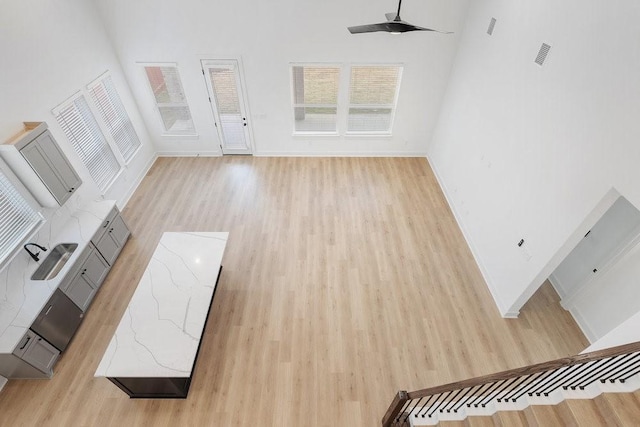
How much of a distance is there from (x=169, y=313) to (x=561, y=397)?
3.79 meters

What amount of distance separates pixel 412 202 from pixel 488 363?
10.3ft

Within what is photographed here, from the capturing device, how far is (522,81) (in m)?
4.07

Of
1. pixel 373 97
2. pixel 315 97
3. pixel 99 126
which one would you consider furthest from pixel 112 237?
pixel 373 97

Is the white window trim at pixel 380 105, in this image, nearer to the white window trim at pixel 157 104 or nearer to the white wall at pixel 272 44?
the white wall at pixel 272 44

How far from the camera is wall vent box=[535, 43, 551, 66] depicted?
3.63 meters

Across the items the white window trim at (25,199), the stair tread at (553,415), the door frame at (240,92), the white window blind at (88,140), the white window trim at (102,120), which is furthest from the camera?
the door frame at (240,92)

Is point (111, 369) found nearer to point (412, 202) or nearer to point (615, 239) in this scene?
point (412, 202)

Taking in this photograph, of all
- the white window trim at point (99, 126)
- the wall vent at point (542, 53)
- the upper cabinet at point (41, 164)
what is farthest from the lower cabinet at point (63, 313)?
the wall vent at point (542, 53)

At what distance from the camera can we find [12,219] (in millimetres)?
3920

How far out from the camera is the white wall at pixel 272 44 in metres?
5.48

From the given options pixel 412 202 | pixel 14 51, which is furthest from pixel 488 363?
pixel 14 51

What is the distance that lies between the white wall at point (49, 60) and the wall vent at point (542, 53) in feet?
21.1

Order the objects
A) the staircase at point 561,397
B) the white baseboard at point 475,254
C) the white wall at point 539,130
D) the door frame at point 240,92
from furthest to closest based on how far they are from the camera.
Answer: the door frame at point 240,92, the white baseboard at point 475,254, the white wall at point 539,130, the staircase at point 561,397

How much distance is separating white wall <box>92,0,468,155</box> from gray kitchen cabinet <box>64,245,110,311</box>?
11.5 ft
